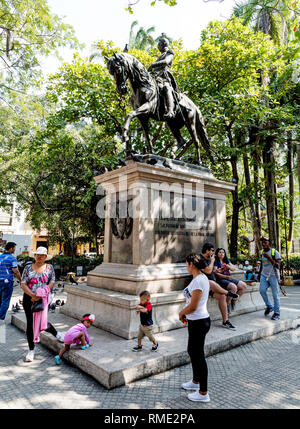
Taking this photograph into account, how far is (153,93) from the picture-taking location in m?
7.05

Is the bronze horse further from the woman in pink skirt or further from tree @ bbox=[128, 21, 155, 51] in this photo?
tree @ bbox=[128, 21, 155, 51]

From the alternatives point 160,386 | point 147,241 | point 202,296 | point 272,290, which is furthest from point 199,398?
point 272,290

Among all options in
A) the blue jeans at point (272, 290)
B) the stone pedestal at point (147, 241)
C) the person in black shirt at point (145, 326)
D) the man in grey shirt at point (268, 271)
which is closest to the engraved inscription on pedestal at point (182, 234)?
the stone pedestal at point (147, 241)

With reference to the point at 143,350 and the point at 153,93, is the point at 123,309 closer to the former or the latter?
the point at 143,350

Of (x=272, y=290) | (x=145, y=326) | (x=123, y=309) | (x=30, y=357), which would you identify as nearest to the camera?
(x=145, y=326)

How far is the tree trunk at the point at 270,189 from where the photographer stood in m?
18.5

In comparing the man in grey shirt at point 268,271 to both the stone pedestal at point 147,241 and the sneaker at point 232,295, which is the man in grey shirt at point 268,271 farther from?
the sneaker at point 232,295

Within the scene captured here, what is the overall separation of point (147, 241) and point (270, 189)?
15958 millimetres

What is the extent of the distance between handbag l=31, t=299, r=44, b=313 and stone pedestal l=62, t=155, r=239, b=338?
56.9 inches

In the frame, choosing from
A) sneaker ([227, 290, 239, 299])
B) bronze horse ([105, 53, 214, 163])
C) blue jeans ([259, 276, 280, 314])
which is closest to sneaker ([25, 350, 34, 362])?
sneaker ([227, 290, 239, 299])

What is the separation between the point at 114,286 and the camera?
20.6 feet

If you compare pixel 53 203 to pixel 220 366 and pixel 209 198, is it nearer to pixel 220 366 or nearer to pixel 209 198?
pixel 209 198
